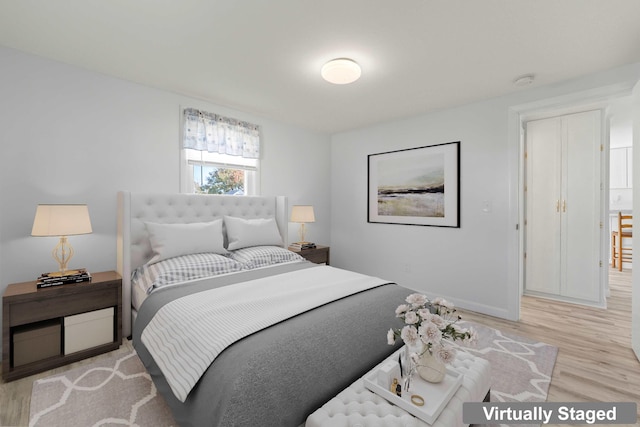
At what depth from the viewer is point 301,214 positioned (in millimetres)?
3828

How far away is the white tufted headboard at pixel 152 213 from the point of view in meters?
2.48

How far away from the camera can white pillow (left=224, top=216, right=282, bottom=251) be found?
3014 mm

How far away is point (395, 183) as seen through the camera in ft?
13.0

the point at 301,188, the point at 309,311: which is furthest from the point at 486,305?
the point at 301,188

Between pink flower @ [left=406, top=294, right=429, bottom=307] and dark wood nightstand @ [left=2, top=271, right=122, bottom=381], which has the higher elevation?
pink flower @ [left=406, top=294, right=429, bottom=307]

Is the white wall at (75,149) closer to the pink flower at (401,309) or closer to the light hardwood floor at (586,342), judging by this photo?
the pink flower at (401,309)

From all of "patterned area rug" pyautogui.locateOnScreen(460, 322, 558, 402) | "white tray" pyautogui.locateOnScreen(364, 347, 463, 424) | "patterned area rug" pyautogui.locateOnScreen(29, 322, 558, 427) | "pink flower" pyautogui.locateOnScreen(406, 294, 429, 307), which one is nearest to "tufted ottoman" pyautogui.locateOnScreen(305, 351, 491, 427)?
"white tray" pyautogui.locateOnScreen(364, 347, 463, 424)

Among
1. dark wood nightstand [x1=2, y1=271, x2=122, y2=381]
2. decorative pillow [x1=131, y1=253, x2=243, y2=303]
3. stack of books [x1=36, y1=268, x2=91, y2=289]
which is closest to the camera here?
dark wood nightstand [x1=2, y1=271, x2=122, y2=381]

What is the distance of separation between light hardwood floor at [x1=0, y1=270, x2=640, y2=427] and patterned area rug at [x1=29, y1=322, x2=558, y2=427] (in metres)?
0.08

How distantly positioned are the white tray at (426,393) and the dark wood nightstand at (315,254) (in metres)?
2.32

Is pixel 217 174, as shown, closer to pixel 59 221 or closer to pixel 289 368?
pixel 59 221

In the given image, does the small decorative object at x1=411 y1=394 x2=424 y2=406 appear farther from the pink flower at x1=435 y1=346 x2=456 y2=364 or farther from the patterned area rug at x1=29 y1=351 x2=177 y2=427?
the patterned area rug at x1=29 y1=351 x2=177 y2=427

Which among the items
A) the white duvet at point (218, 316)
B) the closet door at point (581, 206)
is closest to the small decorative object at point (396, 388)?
the white duvet at point (218, 316)

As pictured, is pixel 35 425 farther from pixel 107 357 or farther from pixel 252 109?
pixel 252 109
